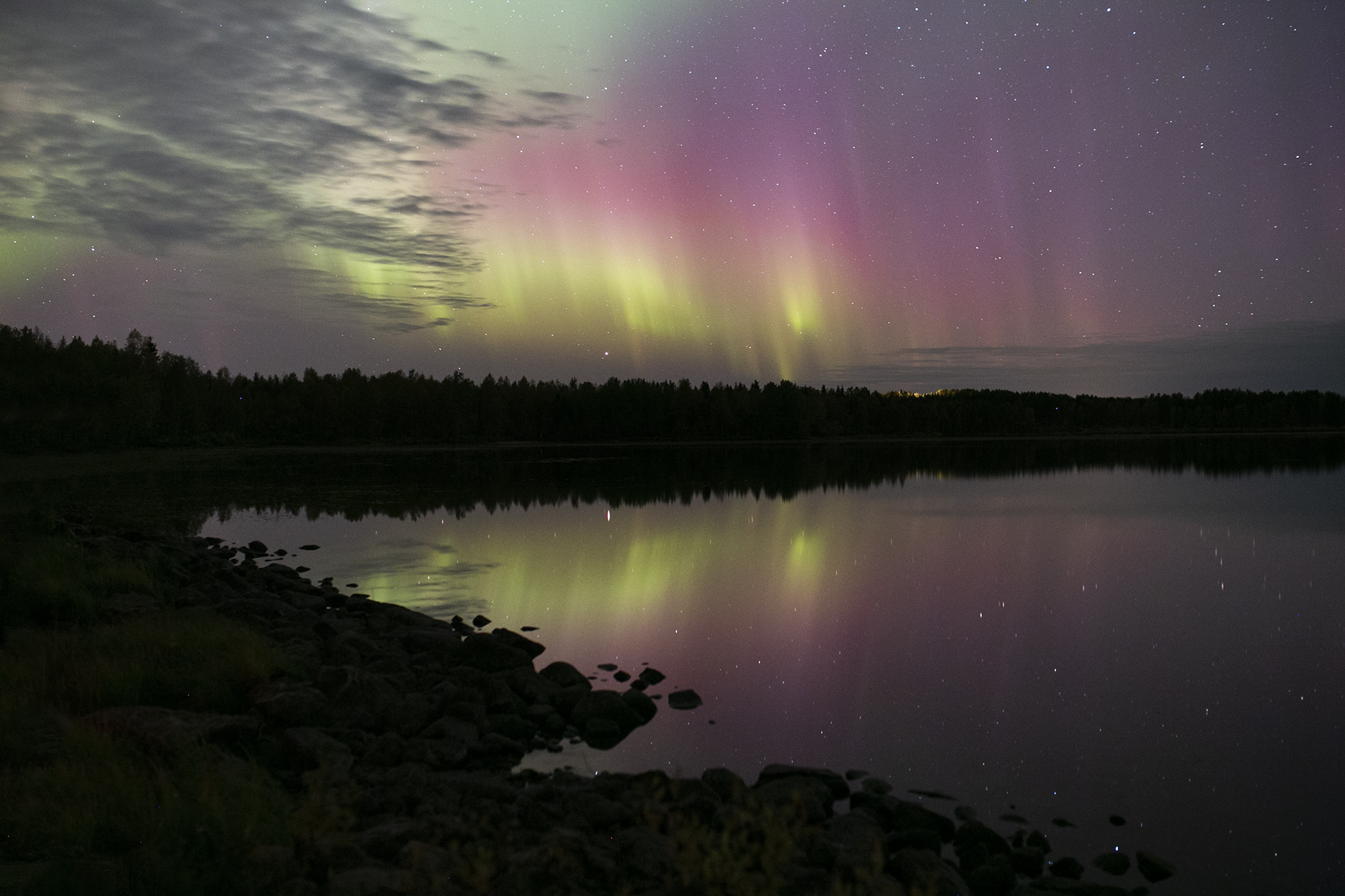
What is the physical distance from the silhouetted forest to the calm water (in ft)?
179

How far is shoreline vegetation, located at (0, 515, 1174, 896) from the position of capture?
6.79 metres

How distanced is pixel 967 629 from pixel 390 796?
12921 millimetres

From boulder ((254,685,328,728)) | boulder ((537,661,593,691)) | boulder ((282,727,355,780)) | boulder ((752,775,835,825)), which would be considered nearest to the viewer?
boulder ((752,775,835,825))

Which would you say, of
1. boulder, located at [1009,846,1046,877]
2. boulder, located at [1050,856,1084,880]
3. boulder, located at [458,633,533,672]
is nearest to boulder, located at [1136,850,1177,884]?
boulder, located at [1050,856,1084,880]

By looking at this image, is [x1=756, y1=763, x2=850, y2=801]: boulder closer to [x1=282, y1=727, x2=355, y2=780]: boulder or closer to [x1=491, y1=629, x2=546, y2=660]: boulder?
[x1=282, y1=727, x2=355, y2=780]: boulder

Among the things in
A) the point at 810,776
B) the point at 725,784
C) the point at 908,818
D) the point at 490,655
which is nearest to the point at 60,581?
the point at 490,655

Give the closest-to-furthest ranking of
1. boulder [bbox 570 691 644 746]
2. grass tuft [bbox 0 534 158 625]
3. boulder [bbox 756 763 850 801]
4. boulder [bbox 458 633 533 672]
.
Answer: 1. boulder [bbox 756 763 850 801]
2. boulder [bbox 570 691 644 746]
3. boulder [bbox 458 633 533 672]
4. grass tuft [bbox 0 534 158 625]

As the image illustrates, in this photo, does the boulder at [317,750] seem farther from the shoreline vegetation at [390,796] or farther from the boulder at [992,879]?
the boulder at [992,879]

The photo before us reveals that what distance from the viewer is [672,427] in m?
164

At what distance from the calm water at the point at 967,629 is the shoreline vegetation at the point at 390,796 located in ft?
3.00

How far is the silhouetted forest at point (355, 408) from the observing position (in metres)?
90.4

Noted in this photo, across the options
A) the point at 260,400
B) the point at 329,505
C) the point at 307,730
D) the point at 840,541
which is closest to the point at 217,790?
the point at 307,730

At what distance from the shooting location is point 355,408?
468 ft

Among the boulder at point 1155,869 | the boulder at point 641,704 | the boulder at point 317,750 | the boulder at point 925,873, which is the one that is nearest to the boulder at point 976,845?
the boulder at point 925,873
